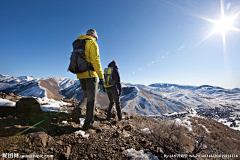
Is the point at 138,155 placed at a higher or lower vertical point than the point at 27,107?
lower

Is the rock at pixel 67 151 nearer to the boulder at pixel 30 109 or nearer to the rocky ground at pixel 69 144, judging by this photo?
the rocky ground at pixel 69 144

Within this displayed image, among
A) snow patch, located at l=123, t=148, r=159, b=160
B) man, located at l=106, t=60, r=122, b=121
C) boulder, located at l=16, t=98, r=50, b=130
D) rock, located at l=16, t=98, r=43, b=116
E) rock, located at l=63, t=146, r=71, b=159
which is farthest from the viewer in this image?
man, located at l=106, t=60, r=122, b=121

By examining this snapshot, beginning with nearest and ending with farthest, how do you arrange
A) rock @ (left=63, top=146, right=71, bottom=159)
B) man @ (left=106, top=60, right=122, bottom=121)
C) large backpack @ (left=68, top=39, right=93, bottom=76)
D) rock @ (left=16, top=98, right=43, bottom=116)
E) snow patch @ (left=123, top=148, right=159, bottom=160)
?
rock @ (left=63, top=146, right=71, bottom=159)
snow patch @ (left=123, top=148, right=159, bottom=160)
large backpack @ (left=68, top=39, right=93, bottom=76)
rock @ (left=16, top=98, right=43, bottom=116)
man @ (left=106, top=60, right=122, bottom=121)

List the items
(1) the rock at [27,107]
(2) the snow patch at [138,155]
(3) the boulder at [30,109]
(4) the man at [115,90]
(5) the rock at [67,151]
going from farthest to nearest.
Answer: (4) the man at [115,90] < (1) the rock at [27,107] < (3) the boulder at [30,109] < (2) the snow patch at [138,155] < (5) the rock at [67,151]

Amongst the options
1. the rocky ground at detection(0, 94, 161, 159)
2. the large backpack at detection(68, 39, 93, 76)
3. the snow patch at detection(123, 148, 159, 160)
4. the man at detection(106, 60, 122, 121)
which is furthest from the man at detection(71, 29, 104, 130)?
the man at detection(106, 60, 122, 121)

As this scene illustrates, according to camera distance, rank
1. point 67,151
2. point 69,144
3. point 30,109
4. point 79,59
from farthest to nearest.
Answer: point 30,109 → point 79,59 → point 69,144 → point 67,151

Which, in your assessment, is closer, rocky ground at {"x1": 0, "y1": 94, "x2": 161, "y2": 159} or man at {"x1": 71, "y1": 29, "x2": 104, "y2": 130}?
rocky ground at {"x1": 0, "y1": 94, "x2": 161, "y2": 159}

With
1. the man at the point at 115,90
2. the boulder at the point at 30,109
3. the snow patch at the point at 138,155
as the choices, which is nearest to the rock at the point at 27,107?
the boulder at the point at 30,109

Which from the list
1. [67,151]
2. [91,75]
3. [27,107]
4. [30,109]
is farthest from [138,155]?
[27,107]

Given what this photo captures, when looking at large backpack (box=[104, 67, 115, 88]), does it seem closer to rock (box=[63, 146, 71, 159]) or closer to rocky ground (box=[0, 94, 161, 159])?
rocky ground (box=[0, 94, 161, 159])

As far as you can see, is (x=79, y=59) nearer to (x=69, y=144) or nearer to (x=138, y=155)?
(x=69, y=144)

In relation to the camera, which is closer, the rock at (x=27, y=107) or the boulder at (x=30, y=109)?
the boulder at (x=30, y=109)

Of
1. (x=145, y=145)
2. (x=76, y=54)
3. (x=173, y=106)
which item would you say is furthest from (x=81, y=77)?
(x=173, y=106)

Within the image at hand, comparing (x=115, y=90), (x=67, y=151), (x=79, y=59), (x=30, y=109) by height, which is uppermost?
(x=79, y=59)
